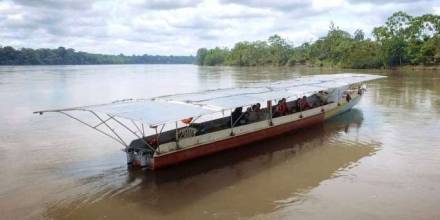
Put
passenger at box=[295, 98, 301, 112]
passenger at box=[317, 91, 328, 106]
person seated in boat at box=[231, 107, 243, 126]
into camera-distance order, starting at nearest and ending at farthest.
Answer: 1. person seated in boat at box=[231, 107, 243, 126]
2. passenger at box=[295, 98, 301, 112]
3. passenger at box=[317, 91, 328, 106]

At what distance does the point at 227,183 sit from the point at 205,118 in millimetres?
10060

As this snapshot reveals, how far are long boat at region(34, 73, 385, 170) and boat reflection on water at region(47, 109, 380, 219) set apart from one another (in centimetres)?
47

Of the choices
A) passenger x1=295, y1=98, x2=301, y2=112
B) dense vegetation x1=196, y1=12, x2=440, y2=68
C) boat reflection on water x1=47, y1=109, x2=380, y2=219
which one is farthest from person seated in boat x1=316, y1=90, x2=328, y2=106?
dense vegetation x1=196, y1=12, x2=440, y2=68

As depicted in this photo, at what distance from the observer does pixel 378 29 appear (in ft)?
252

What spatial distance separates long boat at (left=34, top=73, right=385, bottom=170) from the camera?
13.0 meters

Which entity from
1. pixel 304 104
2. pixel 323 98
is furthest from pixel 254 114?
pixel 323 98

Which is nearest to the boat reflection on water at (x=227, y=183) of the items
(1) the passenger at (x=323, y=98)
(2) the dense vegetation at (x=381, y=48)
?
(1) the passenger at (x=323, y=98)

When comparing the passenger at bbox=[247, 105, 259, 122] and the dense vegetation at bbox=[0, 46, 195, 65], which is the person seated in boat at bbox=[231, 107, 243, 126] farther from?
the dense vegetation at bbox=[0, 46, 195, 65]

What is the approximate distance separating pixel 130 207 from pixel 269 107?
886 cm

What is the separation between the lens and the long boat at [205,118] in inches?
513

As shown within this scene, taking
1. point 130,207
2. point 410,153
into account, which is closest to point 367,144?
point 410,153

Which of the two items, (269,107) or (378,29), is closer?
(269,107)

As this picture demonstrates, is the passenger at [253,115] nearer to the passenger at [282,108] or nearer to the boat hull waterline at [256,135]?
the boat hull waterline at [256,135]

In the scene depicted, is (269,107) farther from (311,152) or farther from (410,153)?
(410,153)
